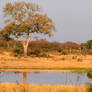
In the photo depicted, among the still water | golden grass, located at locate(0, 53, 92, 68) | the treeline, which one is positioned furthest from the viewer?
the treeline

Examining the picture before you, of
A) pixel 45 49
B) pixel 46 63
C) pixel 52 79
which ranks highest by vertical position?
pixel 45 49

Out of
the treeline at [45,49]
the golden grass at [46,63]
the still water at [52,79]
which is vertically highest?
the treeline at [45,49]

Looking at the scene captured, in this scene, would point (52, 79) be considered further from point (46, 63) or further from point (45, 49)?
point (45, 49)

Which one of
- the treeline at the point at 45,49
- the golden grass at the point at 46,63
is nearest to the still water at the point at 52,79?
the golden grass at the point at 46,63

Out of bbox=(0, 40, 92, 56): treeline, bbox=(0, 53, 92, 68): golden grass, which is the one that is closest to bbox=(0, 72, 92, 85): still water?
bbox=(0, 53, 92, 68): golden grass

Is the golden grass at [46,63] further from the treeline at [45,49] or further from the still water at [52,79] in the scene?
the treeline at [45,49]

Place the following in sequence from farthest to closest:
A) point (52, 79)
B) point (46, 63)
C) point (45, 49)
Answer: point (45, 49), point (46, 63), point (52, 79)

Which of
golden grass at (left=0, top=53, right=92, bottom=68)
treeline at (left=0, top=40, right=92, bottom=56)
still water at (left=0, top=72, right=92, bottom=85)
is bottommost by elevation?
still water at (left=0, top=72, right=92, bottom=85)

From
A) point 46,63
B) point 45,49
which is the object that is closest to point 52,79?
point 46,63

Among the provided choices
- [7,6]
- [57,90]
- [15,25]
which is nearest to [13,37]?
[15,25]

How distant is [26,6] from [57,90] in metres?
32.4

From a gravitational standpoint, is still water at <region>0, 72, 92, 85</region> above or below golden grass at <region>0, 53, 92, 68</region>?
below

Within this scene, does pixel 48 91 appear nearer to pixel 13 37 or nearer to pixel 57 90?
pixel 57 90

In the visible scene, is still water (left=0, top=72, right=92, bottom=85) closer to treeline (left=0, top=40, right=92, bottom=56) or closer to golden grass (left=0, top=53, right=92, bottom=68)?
golden grass (left=0, top=53, right=92, bottom=68)
